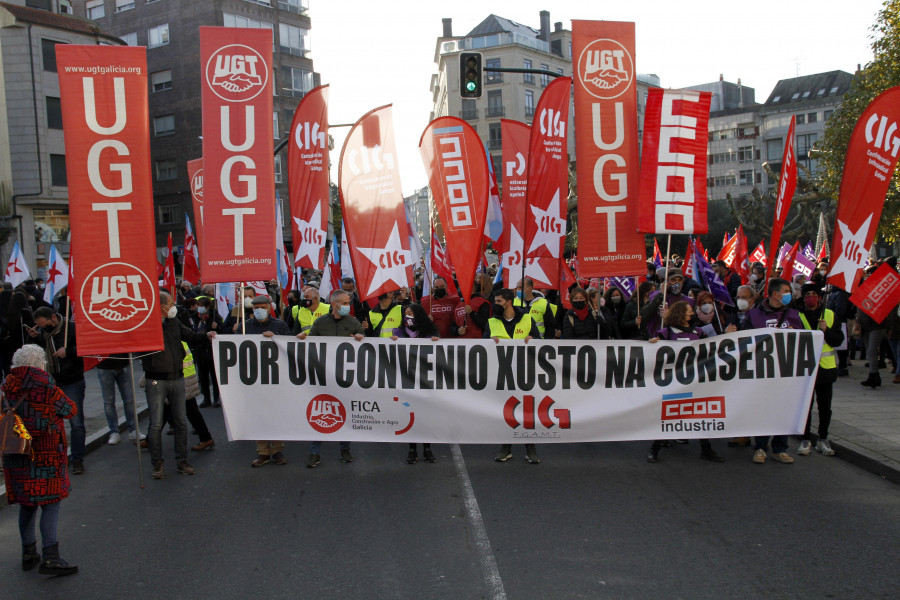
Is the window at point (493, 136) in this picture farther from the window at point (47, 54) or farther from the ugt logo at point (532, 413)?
the ugt logo at point (532, 413)

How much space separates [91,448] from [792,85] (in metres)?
97.1

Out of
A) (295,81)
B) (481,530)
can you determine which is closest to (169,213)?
(295,81)

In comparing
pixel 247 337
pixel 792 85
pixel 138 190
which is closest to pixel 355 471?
pixel 247 337

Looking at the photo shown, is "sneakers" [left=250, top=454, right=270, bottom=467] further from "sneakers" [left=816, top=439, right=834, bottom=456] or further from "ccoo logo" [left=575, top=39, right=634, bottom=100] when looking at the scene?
"sneakers" [left=816, top=439, right=834, bottom=456]

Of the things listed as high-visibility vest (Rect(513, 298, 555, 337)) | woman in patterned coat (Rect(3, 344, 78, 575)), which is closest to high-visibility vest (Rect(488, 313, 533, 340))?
high-visibility vest (Rect(513, 298, 555, 337))

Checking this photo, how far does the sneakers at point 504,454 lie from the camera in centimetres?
800

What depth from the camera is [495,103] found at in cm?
7212

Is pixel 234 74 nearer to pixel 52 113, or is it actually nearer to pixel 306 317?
pixel 306 317

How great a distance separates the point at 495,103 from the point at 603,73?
6569cm

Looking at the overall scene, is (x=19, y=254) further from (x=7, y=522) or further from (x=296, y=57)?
(x=296, y=57)

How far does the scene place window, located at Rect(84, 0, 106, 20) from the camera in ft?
160

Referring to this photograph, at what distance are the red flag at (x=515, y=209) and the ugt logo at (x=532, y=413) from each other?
3848mm

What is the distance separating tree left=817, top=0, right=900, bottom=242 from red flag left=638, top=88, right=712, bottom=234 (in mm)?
13142

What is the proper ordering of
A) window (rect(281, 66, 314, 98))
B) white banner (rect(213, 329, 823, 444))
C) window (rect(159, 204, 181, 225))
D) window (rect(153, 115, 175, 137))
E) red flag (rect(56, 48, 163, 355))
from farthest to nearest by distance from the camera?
window (rect(281, 66, 314, 98)) < window (rect(153, 115, 175, 137)) < window (rect(159, 204, 181, 225)) < white banner (rect(213, 329, 823, 444)) < red flag (rect(56, 48, 163, 355))
